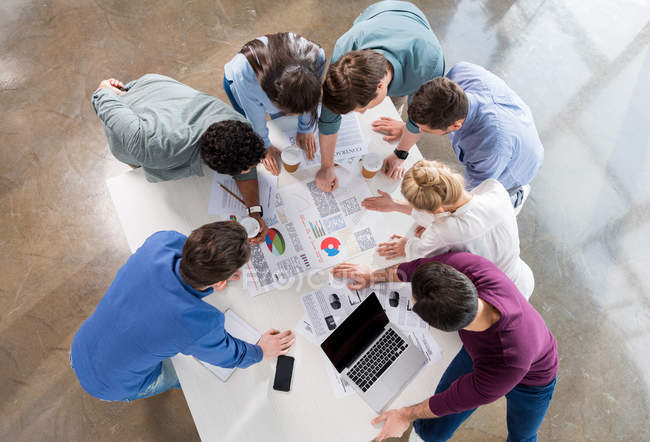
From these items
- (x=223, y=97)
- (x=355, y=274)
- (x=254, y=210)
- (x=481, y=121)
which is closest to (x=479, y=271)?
(x=355, y=274)

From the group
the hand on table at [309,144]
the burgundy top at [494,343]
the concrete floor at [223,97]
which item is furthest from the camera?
the concrete floor at [223,97]

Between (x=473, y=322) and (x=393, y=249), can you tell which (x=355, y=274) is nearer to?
(x=393, y=249)

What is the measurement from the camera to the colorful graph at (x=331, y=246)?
1.58m

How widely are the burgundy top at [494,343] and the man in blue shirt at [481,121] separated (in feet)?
1.70

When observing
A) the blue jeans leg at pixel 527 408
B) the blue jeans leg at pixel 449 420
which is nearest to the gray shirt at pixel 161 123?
the blue jeans leg at pixel 449 420

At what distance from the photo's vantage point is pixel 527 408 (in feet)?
5.49

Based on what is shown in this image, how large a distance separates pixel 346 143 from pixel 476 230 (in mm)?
707

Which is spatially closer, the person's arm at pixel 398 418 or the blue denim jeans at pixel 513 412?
the person's arm at pixel 398 418

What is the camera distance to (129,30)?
9.44 ft

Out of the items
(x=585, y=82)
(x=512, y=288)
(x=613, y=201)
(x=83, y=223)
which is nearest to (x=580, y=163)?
(x=613, y=201)

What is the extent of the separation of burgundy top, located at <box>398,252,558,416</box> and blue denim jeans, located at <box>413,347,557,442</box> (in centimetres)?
17

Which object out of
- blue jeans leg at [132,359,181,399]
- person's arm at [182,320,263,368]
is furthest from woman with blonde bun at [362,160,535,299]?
blue jeans leg at [132,359,181,399]

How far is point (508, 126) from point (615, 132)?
6.19 ft

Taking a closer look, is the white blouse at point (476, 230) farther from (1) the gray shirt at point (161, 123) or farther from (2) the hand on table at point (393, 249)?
(1) the gray shirt at point (161, 123)
